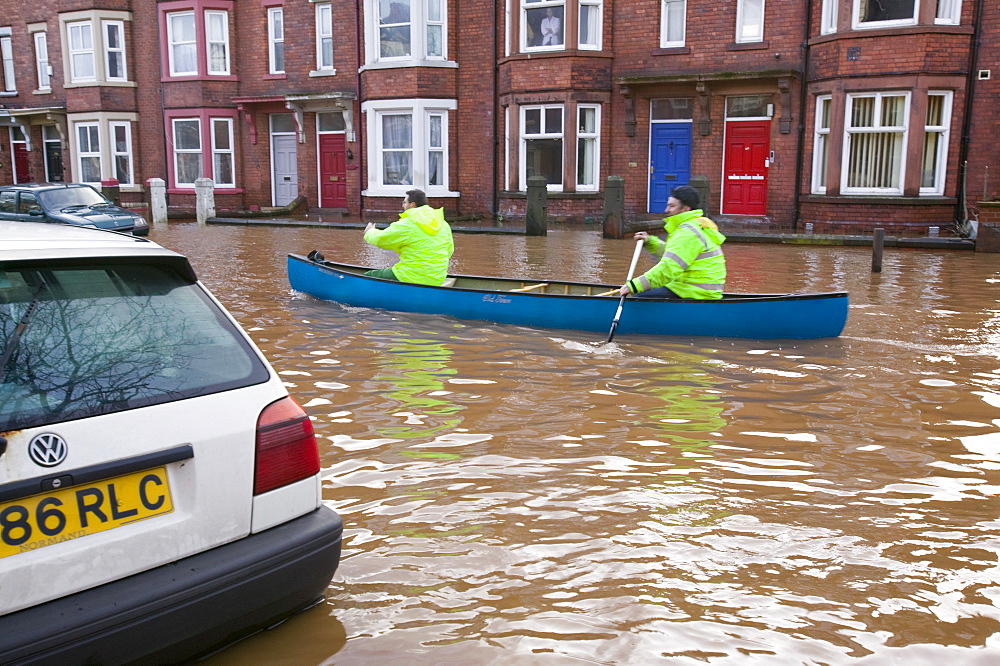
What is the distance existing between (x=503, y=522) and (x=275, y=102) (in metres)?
26.7

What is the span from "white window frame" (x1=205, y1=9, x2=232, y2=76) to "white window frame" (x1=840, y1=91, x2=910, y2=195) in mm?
19357

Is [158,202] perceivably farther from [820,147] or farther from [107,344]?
[107,344]

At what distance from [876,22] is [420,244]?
13.8m

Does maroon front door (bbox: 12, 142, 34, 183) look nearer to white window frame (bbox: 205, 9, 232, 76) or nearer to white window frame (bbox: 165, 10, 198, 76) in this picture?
white window frame (bbox: 165, 10, 198, 76)

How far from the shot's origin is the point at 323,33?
28078 mm

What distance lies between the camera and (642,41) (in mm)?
23188

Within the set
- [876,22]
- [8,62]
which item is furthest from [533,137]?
[8,62]

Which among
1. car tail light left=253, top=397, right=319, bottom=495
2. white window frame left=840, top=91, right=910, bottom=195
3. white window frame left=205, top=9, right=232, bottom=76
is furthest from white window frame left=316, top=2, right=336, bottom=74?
car tail light left=253, top=397, right=319, bottom=495

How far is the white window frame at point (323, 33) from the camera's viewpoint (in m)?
27.8

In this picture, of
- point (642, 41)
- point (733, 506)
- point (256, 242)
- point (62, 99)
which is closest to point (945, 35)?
point (642, 41)

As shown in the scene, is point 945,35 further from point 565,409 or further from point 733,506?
point 733,506

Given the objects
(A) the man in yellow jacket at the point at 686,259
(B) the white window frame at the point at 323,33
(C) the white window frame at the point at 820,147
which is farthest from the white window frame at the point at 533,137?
(A) the man in yellow jacket at the point at 686,259

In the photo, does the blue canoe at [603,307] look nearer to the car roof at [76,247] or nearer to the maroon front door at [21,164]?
the car roof at [76,247]

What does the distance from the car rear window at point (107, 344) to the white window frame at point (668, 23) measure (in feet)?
70.7
